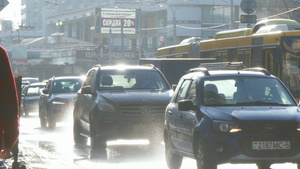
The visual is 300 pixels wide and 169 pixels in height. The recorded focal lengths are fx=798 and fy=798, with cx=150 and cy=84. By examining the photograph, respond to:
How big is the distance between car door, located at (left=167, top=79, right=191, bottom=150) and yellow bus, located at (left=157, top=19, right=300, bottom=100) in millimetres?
10306

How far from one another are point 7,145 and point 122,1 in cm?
12249

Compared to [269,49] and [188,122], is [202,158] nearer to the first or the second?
[188,122]

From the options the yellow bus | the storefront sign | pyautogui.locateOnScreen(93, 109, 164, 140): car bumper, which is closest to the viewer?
pyautogui.locateOnScreen(93, 109, 164, 140): car bumper

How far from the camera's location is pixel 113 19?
114750 mm

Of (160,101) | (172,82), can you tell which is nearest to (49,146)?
(160,101)

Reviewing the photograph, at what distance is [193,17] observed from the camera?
109 m

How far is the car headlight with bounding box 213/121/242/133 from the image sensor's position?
9836 mm

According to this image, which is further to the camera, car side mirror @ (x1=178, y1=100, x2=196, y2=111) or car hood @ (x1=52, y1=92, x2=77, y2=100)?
car hood @ (x1=52, y1=92, x2=77, y2=100)

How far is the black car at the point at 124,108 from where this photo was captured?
14977mm

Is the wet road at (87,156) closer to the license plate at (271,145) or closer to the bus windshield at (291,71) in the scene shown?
the license plate at (271,145)

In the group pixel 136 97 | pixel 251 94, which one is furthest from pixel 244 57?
pixel 251 94

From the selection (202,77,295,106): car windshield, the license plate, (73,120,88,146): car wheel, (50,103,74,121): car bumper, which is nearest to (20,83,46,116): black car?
(50,103,74,121): car bumper

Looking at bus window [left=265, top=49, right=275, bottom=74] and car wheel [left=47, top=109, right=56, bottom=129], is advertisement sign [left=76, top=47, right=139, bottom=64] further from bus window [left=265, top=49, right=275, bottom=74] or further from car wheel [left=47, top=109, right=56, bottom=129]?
bus window [left=265, top=49, right=275, bottom=74]

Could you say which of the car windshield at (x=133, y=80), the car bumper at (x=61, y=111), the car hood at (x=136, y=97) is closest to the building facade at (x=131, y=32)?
the car bumper at (x=61, y=111)
